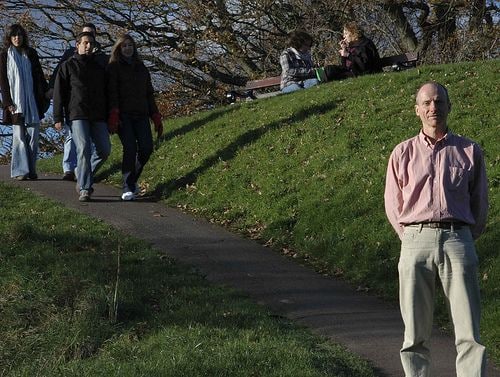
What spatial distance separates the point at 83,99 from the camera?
12.2m

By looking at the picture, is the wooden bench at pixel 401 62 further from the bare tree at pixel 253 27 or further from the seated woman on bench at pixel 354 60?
the bare tree at pixel 253 27

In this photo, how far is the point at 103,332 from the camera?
24.9 ft

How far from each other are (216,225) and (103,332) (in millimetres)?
4143

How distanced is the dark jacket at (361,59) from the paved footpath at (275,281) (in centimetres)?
596

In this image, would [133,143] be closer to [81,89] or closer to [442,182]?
[81,89]

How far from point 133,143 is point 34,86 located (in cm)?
199

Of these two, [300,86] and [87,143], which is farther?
[300,86]

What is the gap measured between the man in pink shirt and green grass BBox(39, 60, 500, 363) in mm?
1599

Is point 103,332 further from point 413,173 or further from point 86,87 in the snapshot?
point 86,87

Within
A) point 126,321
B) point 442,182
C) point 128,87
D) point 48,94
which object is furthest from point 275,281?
point 48,94

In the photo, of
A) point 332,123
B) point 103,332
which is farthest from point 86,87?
point 103,332

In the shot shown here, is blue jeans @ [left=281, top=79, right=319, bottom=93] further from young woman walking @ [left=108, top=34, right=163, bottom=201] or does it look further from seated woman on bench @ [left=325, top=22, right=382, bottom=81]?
young woman walking @ [left=108, top=34, right=163, bottom=201]

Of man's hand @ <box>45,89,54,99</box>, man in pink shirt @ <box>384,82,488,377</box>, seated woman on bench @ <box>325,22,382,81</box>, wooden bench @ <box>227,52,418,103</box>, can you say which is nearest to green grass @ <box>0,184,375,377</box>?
man in pink shirt @ <box>384,82,488,377</box>

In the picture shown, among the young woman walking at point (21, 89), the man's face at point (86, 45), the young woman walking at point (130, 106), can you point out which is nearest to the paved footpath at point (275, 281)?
the young woman walking at point (130, 106)
